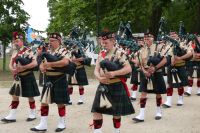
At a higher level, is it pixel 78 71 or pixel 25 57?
pixel 25 57

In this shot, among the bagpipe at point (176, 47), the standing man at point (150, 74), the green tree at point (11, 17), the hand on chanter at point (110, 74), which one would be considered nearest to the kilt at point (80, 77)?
the bagpipe at point (176, 47)

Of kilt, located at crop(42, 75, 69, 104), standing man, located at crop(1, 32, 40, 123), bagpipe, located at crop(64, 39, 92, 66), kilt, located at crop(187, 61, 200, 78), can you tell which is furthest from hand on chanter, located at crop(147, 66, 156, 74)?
kilt, located at crop(187, 61, 200, 78)

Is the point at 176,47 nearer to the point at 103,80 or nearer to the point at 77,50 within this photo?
the point at 77,50

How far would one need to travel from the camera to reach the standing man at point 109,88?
7047mm

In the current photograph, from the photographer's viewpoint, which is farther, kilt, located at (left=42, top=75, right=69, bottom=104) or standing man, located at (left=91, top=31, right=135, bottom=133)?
kilt, located at (left=42, top=75, right=69, bottom=104)

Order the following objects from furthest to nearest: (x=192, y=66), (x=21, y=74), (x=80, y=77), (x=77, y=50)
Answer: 1. (x=192, y=66)
2. (x=80, y=77)
3. (x=77, y=50)
4. (x=21, y=74)

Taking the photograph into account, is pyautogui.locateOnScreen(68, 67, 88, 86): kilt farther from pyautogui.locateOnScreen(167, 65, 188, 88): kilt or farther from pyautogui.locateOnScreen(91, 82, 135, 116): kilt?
pyautogui.locateOnScreen(91, 82, 135, 116): kilt

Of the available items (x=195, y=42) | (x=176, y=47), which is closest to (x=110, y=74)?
(x=176, y=47)

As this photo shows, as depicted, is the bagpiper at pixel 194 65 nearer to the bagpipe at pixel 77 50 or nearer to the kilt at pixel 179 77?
the kilt at pixel 179 77

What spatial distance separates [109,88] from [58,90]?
1355mm

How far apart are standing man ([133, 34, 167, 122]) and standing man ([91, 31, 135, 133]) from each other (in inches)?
78.2

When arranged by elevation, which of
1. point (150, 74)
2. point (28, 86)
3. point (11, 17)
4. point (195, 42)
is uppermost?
point (11, 17)

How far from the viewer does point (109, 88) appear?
720cm

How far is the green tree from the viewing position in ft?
74.0
